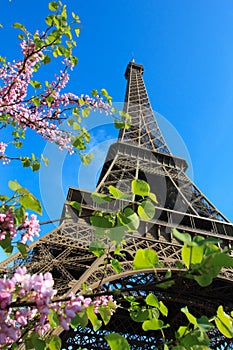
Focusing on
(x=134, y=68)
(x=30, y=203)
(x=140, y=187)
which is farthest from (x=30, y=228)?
(x=134, y=68)

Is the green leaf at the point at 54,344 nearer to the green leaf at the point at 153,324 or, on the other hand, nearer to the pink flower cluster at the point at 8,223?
the green leaf at the point at 153,324

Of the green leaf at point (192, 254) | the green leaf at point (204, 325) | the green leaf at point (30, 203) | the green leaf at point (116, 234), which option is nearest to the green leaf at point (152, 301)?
the green leaf at point (204, 325)

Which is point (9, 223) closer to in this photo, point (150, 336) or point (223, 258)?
point (223, 258)

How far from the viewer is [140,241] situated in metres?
13.8

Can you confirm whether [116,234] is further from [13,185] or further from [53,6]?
[53,6]

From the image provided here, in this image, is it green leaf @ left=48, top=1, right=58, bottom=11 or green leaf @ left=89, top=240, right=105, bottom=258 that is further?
green leaf @ left=48, top=1, right=58, bottom=11

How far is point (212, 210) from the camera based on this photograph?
1828cm

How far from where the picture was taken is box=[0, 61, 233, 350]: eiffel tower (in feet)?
35.7

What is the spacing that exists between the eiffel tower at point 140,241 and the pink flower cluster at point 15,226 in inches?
115

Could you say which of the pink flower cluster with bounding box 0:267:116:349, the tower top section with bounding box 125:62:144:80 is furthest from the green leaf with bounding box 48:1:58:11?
the tower top section with bounding box 125:62:144:80

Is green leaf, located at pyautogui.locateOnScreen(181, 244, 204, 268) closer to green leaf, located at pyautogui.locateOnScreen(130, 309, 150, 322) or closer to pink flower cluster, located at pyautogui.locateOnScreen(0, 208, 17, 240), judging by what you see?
green leaf, located at pyautogui.locateOnScreen(130, 309, 150, 322)

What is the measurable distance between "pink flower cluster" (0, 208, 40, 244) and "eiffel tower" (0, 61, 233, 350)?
2932 millimetres

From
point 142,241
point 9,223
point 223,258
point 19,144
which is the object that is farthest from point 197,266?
point 142,241

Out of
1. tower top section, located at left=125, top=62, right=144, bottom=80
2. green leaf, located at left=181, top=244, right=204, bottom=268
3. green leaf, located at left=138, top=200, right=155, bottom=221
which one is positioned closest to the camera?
green leaf, located at left=181, top=244, right=204, bottom=268
